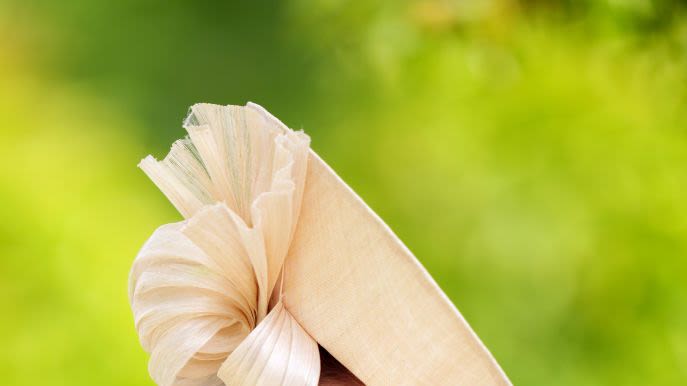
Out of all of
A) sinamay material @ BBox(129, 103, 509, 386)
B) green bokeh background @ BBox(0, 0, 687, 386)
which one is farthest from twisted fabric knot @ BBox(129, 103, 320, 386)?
green bokeh background @ BBox(0, 0, 687, 386)

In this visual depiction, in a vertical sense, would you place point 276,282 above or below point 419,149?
above

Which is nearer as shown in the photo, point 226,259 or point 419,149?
point 226,259

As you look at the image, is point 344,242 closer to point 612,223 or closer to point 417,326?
point 417,326

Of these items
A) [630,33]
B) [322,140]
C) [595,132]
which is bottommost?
[595,132]

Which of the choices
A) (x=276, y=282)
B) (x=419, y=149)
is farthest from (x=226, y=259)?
(x=419, y=149)

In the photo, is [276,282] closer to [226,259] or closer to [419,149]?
[226,259]

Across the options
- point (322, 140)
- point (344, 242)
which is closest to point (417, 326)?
point (344, 242)

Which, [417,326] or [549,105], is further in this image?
[549,105]

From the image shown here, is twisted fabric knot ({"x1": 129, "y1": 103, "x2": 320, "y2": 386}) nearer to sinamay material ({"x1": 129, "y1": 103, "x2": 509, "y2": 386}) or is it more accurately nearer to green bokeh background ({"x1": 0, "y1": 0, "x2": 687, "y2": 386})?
sinamay material ({"x1": 129, "y1": 103, "x2": 509, "y2": 386})
